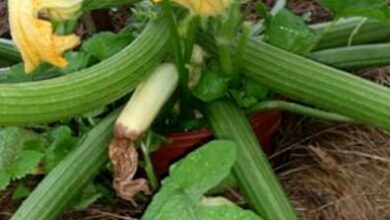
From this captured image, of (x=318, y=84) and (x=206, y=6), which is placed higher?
(x=206, y=6)

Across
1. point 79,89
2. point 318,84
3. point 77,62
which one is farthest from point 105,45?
point 318,84

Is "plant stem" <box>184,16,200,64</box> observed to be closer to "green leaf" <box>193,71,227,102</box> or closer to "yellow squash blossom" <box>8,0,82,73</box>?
"green leaf" <box>193,71,227,102</box>

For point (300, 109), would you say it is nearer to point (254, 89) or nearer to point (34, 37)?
point (254, 89)

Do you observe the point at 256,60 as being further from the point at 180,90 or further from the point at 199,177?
the point at 199,177

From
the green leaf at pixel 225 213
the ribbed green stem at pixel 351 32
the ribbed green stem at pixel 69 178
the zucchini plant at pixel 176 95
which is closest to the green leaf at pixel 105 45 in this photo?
the zucchini plant at pixel 176 95

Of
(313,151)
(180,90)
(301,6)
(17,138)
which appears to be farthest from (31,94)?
(301,6)
